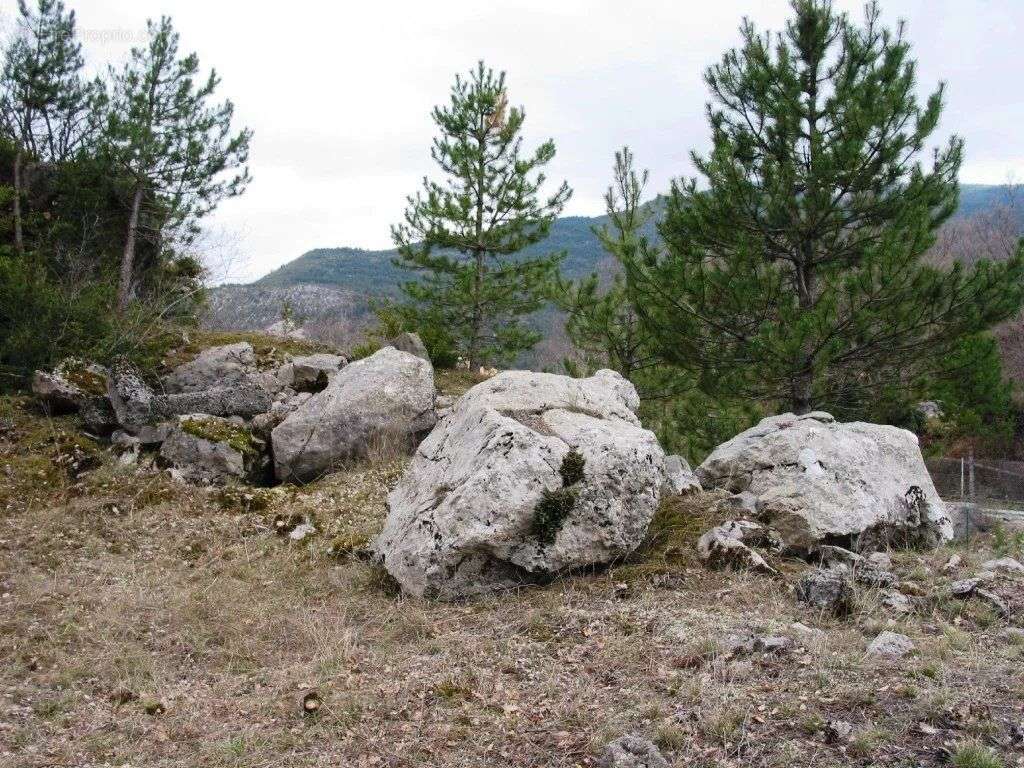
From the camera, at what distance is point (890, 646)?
455 cm

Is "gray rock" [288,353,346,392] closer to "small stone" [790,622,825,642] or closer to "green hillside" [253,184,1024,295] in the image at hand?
"small stone" [790,622,825,642]

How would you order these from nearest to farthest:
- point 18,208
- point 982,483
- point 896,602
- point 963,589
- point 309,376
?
1. point 896,602
2. point 963,589
3. point 309,376
4. point 18,208
5. point 982,483

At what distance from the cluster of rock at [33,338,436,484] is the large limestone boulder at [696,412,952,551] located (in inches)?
161

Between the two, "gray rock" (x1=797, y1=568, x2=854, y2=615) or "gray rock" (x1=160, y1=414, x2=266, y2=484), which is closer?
"gray rock" (x1=797, y1=568, x2=854, y2=615)

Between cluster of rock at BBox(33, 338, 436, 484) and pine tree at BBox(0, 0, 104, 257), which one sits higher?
pine tree at BBox(0, 0, 104, 257)

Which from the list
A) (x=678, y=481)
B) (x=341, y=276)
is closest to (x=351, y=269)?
(x=341, y=276)

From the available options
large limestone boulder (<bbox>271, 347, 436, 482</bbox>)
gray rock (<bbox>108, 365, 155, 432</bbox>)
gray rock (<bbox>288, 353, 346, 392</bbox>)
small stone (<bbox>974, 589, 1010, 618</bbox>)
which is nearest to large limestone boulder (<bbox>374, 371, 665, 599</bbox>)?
small stone (<bbox>974, 589, 1010, 618</bbox>)

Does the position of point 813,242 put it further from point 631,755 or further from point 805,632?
point 631,755

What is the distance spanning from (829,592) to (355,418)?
606cm

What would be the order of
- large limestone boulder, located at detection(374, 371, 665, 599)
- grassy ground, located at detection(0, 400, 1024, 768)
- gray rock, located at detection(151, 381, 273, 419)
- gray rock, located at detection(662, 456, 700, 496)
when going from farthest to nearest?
gray rock, located at detection(151, 381, 273, 419) → gray rock, located at detection(662, 456, 700, 496) → large limestone boulder, located at detection(374, 371, 665, 599) → grassy ground, located at detection(0, 400, 1024, 768)

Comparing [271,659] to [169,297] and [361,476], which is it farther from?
[169,297]

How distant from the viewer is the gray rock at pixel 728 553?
20.2 ft

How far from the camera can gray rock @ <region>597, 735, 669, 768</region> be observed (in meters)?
3.51

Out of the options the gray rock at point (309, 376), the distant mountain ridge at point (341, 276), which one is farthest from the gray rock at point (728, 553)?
the distant mountain ridge at point (341, 276)
